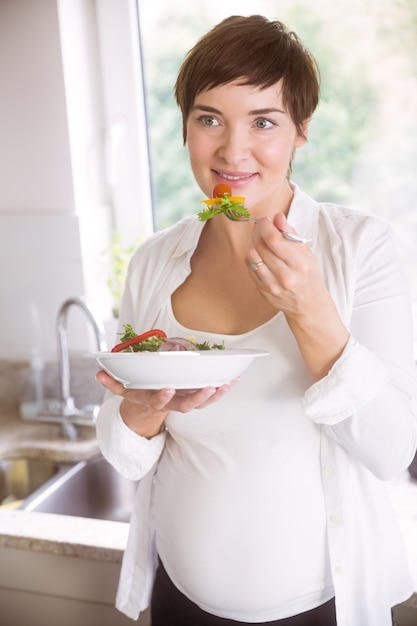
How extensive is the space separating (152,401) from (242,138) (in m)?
0.38

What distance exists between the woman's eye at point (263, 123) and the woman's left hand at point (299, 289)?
0.22m

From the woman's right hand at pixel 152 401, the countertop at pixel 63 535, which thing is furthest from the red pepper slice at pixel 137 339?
the countertop at pixel 63 535

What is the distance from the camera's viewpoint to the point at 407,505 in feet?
4.99

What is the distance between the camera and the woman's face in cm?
102

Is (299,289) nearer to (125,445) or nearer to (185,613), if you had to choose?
(125,445)

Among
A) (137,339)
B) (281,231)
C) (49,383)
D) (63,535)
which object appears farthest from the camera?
(49,383)

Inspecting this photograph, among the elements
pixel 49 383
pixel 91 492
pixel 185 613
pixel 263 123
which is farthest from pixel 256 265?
pixel 49 383

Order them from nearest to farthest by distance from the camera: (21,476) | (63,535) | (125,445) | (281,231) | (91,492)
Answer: (281,231) → (125,445) → (63,535) → (91,492) → (21,476)

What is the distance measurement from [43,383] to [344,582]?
4.39ft

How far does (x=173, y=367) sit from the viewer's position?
0.86m

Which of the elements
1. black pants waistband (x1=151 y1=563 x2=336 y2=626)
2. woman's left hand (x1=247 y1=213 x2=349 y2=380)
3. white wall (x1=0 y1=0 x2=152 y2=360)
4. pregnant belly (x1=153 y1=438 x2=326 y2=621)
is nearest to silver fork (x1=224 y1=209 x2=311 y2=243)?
woman's left hand (x1=247 y1=213 x2=349 y2=380)

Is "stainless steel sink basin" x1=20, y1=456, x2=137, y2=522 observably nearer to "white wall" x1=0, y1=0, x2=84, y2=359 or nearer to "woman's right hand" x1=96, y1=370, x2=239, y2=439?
"white wall" x1=0, y1=0, x2=84, y2=359

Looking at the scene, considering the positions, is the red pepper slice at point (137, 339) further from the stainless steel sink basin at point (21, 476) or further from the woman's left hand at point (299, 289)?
the stainless steel sink basin at point (21, 476)

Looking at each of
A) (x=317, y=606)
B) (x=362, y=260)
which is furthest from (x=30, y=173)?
(x=317, y=606)
